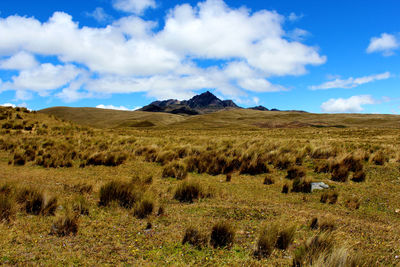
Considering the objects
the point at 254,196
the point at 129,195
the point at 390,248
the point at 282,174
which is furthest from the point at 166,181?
the point at 390,248

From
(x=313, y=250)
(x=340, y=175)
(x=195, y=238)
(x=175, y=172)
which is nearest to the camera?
(x=313, y=250)

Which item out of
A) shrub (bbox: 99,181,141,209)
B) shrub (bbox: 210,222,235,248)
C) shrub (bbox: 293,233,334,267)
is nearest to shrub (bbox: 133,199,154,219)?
shrub (bbox: 99,181,141,209)

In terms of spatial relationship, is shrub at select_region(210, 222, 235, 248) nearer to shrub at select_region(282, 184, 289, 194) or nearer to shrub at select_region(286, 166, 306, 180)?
shrub at select_region(282, 184, 289, 194)

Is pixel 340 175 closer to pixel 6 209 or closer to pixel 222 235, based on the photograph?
pixel 222 235

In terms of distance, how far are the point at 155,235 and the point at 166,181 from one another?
5140 mm

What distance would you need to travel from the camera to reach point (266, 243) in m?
4.34

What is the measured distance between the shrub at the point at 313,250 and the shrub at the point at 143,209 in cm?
350

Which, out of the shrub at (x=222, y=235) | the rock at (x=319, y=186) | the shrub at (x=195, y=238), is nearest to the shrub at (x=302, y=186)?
the rock at (x=319, y=186)

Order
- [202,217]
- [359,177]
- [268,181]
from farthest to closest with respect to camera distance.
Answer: [359,177]
[268,181]
[202,217]

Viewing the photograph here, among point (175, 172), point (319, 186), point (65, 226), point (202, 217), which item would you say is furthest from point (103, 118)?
point (202, 217)

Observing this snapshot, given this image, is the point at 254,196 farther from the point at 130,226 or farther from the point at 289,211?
the point at 130,226

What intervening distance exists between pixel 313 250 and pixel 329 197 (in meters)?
4.14

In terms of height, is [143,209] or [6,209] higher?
[6,209]

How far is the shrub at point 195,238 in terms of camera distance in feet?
15.0
